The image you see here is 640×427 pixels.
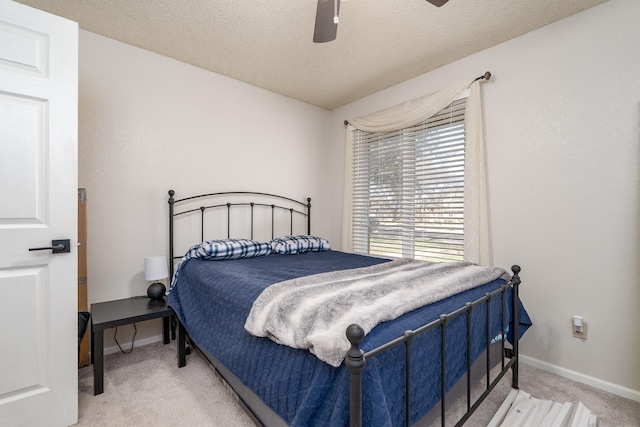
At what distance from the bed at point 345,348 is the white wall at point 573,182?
489mm

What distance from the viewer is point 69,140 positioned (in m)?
1.62

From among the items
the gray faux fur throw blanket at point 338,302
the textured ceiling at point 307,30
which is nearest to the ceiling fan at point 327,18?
the textured ceiling at point 307,30

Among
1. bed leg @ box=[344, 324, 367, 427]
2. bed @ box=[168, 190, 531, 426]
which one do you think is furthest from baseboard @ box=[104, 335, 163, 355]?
bed leg @ box=[344, 324, 367, 427]

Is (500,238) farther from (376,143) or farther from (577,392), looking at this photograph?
(376,143)

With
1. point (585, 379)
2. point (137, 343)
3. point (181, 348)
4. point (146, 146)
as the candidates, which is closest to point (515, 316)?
point (585, 379)

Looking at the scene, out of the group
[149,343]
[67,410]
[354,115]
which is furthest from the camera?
[354,115]

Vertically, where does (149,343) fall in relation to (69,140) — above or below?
below

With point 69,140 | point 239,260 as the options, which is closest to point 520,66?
point 239,260

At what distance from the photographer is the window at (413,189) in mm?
2703

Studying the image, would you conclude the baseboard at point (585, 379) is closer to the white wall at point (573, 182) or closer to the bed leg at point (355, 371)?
the white wall at point (573, 182)

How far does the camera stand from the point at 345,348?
933 mm

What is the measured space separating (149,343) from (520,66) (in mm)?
3921

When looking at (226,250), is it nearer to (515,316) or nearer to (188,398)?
(188,398)

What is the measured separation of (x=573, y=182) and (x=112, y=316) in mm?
3368
